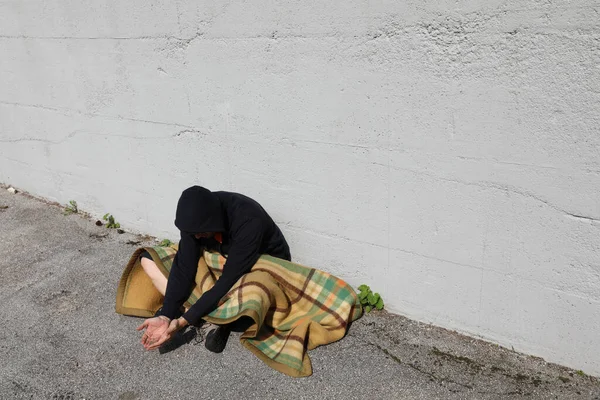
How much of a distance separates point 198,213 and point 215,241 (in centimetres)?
43

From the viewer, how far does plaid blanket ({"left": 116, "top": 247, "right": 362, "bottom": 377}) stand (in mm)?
3064

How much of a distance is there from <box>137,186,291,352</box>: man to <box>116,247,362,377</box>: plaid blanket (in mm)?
77

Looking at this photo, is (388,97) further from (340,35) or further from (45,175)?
(45,175)

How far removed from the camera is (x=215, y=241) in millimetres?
3373

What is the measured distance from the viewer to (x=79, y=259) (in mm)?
4301

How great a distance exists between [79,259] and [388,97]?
277cm

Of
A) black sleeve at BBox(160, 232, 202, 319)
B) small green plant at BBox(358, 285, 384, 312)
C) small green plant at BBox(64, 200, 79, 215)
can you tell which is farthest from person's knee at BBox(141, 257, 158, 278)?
small green plant at BBox(64, 200, 79, 215)

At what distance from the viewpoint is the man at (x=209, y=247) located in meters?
3.02

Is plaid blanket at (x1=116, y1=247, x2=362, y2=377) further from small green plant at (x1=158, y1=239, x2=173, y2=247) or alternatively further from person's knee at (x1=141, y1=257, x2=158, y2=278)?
small green plant at (x1=158, y1=239, x2=173, y2=247)

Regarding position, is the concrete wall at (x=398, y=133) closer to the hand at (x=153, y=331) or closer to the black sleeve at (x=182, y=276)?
the black sleeve at (x=182, y=276)

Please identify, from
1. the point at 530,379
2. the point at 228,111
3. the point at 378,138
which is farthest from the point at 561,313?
the point at 228,111

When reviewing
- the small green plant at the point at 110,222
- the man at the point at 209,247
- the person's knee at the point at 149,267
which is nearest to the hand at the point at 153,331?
the man at the point at 209,247

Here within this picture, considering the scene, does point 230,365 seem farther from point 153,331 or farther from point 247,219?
point 247,219

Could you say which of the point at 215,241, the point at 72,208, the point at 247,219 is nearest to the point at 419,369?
the point at 247,219
